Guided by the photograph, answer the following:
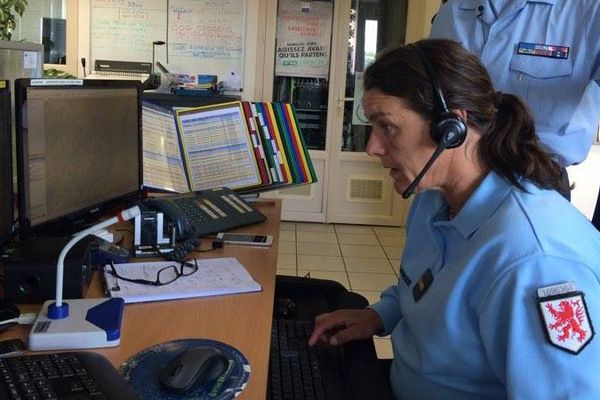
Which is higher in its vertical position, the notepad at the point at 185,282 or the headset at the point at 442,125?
the headset at the point at 442,125

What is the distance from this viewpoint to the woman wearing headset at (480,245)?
0.86 metres


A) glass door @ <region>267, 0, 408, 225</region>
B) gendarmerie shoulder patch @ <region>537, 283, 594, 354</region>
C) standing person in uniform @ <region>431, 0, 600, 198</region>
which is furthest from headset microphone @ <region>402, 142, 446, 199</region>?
glass door @ <region>267, 0, 408, 225</region>

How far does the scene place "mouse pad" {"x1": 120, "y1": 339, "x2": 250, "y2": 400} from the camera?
3.01 ft

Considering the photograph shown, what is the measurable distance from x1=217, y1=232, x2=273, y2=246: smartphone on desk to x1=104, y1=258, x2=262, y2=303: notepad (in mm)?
190

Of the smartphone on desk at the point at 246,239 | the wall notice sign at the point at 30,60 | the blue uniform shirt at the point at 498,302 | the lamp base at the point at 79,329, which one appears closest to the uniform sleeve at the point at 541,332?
the blue uniform shirt at the point at 498,302

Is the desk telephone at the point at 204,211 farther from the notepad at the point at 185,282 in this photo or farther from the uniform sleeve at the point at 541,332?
the uniform sleeve at the point at 541,332

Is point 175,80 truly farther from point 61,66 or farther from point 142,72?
point 61,66

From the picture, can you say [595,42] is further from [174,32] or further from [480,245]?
[174,32]

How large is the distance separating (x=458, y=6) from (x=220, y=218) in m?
1.10

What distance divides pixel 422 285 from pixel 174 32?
13.5 ft

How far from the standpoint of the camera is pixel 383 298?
1512 millimetres

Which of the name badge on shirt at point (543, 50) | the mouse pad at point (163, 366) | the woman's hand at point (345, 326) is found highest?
the name badge on shirt at point (543, 50)

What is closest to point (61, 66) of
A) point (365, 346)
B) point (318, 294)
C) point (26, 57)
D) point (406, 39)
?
point (406, 39)

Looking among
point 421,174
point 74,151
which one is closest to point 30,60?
point 74,151
